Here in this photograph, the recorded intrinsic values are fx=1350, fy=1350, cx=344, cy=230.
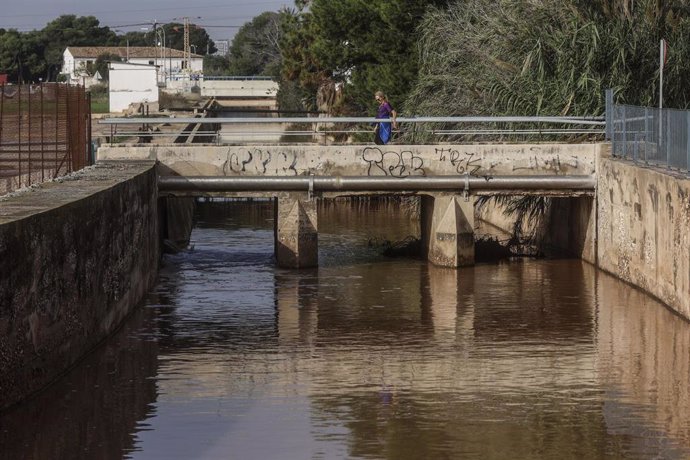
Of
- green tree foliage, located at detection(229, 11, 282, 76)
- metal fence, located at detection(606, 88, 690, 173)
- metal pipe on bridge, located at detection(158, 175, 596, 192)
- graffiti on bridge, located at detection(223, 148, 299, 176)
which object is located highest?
green tree foliage, located at detection(229, 11, 282, 76)

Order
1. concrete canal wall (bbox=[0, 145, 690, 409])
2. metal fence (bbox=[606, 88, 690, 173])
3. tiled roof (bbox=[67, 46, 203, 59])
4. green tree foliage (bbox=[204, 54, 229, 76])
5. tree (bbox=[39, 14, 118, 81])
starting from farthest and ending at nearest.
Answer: green tree foliage (bbox=[204, 54, 229, 76]), tree (bbox=[39, 14, 118, 81]), tiled roof (bbox=[67, 46, 203, 59]), metal fence (bbox=[606, 88, 690, 173]), concrete canal wall (bbox=[0, 145, 690, 409])

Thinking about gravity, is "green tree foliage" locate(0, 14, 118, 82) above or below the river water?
above

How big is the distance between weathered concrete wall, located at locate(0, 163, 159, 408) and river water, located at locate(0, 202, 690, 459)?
373mm

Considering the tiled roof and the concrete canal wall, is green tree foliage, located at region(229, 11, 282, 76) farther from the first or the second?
the concrete canal wall

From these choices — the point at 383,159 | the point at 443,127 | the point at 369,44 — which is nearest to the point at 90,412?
the point at 383,159

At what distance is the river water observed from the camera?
13.7 metres

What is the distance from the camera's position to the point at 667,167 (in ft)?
73.6

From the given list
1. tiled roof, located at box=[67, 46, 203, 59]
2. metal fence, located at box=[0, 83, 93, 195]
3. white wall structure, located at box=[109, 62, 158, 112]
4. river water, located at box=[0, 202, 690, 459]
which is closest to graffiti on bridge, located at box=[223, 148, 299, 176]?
river water, located at box=[0, 202, 690, 459]

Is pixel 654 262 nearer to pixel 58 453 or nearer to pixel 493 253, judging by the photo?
pixel 493 253

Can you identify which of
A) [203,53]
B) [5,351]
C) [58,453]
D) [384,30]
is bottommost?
[58,453]

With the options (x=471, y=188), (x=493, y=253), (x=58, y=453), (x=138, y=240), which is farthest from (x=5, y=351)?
(x=493, y=253)

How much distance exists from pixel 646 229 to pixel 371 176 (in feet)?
20.0

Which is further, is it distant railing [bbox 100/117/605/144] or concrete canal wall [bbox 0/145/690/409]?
distant railing [bbox 100/117/605/144]

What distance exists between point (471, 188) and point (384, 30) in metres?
16.0
